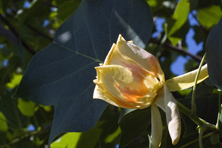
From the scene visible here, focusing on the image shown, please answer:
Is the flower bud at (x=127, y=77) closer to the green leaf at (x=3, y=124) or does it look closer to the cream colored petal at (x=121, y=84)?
the cream colored petal at (x=121, y=84)

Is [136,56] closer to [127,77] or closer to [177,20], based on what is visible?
[127,77]

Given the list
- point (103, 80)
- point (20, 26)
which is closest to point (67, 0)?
point (20, 26)

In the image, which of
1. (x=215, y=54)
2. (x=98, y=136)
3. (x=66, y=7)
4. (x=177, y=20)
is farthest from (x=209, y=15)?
(x=215, y=54)

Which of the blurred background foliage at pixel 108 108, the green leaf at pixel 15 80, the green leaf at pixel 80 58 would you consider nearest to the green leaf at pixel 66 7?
the blurred background foliage at pixel 108 108

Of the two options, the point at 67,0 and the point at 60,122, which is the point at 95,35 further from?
the point at 67,0

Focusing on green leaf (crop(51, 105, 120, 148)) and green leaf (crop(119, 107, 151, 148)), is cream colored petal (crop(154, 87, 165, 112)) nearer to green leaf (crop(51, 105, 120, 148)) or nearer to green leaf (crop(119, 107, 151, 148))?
green leaf (crop(119, 107, 151, 148))

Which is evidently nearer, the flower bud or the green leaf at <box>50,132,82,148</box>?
the flower bud

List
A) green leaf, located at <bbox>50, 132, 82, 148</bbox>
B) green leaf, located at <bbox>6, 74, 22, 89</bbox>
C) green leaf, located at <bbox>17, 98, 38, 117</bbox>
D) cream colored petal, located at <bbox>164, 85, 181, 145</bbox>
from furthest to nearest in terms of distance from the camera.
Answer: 1. green leaf, located at <bbox>6, 74, 22, 89</bbox>
2. green leaf, located at <bbox>17, 98, 38, 117</bbox>
3. green leaf, located at <bbox>50, 132, 82, 148</bbox>
4. cream colored petal, located at <bbox>164, 85, 181, 145</bbox>

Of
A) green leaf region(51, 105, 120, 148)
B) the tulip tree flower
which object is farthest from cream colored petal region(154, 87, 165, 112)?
green leaf region(51, 105, 120, 148)
